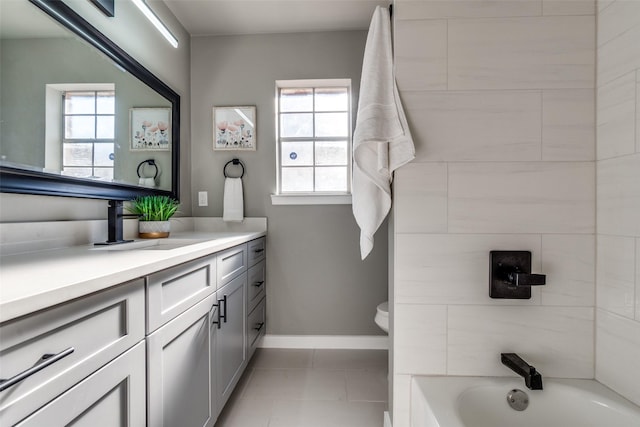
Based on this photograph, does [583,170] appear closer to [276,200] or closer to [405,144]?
[405,144]

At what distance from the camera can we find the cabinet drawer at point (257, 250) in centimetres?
195

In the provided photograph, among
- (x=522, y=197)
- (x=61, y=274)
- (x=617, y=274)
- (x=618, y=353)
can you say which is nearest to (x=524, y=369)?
(x=618, y=353)

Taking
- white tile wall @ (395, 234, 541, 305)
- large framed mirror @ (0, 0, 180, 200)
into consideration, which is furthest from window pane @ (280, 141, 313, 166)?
white tile wall @ (395, 234, 541, 305)

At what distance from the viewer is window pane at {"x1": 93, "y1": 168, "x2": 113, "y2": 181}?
1.38m

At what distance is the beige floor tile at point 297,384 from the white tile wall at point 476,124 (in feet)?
4.79

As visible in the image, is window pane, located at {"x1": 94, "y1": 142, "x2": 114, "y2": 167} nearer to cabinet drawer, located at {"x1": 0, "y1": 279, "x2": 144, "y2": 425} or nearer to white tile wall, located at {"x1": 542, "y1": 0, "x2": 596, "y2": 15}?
cabinet drawer, located at {"x1": 0, "y1": 279, "x2": 144, "y2": 425}

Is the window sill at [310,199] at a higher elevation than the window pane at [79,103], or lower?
lower

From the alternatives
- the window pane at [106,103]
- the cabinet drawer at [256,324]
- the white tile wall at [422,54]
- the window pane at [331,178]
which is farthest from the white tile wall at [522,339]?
the window pane at [106,103]

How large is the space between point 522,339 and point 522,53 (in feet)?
3.58

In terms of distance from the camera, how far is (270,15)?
214 cm

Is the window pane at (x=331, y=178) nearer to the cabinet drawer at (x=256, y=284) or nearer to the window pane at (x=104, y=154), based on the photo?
the cabinet drawer at (x=256, y=284)

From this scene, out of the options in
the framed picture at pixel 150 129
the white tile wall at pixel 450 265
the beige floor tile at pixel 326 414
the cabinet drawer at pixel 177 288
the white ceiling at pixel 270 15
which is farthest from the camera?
the white ceiling at pixel 270 15

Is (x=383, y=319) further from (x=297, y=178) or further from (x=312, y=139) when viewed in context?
(x=312, y=139)

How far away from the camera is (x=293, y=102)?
95.8 inches
